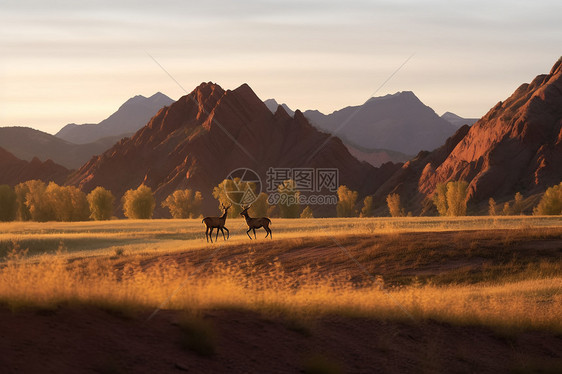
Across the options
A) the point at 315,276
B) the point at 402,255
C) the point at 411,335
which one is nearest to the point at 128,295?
the point at 411,335

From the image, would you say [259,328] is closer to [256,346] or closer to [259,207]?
[256,346]

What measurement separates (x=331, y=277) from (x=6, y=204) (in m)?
117

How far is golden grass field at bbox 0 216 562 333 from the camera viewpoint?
546 inches

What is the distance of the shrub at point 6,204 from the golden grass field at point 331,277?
82295 mm

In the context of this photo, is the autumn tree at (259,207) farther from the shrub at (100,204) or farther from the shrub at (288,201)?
the shrub at (100,204)

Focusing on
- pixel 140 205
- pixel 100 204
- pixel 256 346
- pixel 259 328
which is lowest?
pixel 256 346

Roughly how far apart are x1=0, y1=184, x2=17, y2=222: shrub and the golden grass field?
82295 millimetres

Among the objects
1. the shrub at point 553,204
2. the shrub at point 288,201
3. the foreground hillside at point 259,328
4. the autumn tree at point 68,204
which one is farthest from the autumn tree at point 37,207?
the foreground hillside at point 259,328

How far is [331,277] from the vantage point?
68.4ft

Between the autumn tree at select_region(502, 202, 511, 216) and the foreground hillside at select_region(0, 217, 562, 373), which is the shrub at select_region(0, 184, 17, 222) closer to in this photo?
the foreground hillside at select_region(0, 217, 562, 373)

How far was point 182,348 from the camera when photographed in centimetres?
1129

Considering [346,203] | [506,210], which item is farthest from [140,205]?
[506,210]

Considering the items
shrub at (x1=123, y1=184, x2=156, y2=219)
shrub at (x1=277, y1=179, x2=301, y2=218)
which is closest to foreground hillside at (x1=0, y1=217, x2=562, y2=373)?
shrub at (x1=277, y1=179, x2=301, y2=218)

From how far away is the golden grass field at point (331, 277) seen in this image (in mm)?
13867
